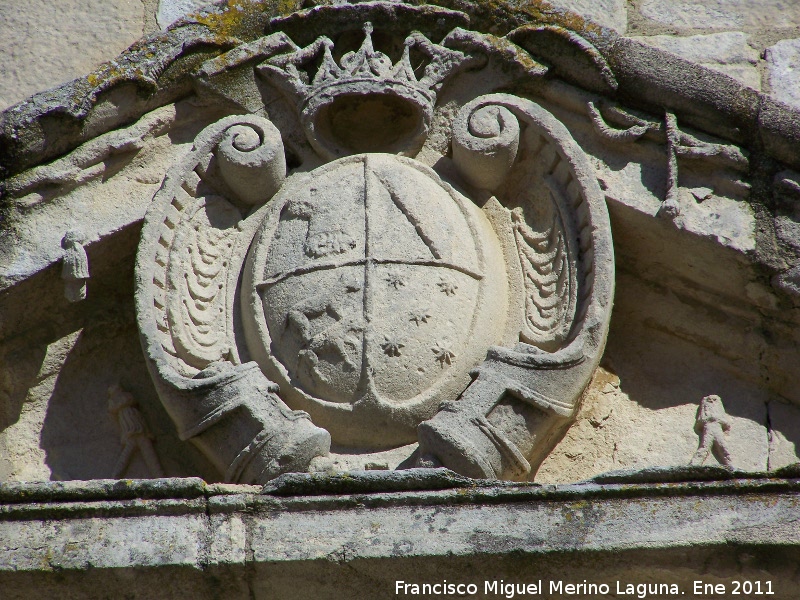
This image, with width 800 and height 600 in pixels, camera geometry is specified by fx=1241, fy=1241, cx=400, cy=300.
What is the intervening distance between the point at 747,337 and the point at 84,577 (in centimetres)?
192

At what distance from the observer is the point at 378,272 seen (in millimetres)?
3393

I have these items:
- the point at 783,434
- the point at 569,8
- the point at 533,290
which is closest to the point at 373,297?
the point at 533,290


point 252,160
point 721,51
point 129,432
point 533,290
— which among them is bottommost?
point 129,432

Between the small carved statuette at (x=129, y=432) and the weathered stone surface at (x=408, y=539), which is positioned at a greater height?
the small carved statuette at (x=129, y=432)

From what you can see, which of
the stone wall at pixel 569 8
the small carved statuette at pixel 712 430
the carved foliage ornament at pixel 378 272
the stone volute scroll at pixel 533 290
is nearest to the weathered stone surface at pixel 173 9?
the stone wall at pixel 569 8

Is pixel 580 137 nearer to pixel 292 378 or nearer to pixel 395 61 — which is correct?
pixel 395 61

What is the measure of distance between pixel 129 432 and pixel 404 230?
0.97 m

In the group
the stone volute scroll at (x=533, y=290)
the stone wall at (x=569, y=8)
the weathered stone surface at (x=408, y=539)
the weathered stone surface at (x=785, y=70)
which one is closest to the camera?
the weathered stone surface at (x=408, y=539)

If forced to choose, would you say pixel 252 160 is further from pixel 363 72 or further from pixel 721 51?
pixel 721 51

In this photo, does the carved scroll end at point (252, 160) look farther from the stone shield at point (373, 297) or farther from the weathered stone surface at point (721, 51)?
the weathered stone surface at point (721, 51)

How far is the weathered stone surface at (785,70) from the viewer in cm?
395

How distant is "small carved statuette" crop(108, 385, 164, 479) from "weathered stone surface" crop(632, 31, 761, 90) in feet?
6.71

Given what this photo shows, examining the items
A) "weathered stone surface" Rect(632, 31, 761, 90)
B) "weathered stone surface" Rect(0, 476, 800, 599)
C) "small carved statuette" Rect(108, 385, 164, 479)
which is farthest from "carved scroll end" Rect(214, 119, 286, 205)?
"weathered stone surface" Rect(632, 31, 761, 90)

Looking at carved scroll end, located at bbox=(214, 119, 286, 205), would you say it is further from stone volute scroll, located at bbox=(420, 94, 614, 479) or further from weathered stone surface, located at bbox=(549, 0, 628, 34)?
weathered stone surface, located at bbox=(549, 0, 628, 34)
